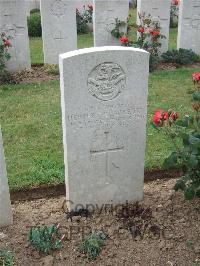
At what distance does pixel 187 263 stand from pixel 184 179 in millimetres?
737

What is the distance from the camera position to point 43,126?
636cm

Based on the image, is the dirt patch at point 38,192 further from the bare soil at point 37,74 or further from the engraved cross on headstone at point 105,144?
the bare soil at point 37,74

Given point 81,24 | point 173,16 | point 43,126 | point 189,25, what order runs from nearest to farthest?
point 43,126 → point 189,25 → point 81,24 → point 173,16

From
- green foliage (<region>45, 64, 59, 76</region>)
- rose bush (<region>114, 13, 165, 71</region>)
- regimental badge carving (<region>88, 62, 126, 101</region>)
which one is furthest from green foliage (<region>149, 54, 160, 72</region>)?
regimental badge carving (<region>88, 62, 126, 101</region>)

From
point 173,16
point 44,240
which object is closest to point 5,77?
point 44,240

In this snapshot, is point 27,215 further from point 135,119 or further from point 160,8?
point 160,8

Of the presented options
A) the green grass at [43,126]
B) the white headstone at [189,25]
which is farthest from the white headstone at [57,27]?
the white headstone at [189,25]

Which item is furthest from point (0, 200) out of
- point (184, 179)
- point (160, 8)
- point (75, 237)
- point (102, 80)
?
point (160, 8)

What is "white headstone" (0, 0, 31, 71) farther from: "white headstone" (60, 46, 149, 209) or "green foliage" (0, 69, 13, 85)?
"white headstone" (60, 46, 149, 209)

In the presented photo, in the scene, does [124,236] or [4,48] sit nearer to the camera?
[124,236]

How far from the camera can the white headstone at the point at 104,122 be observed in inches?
142

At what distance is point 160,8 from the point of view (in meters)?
9.41

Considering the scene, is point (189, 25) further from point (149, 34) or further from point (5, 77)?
point (5, 77)

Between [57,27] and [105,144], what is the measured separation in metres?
5.77
